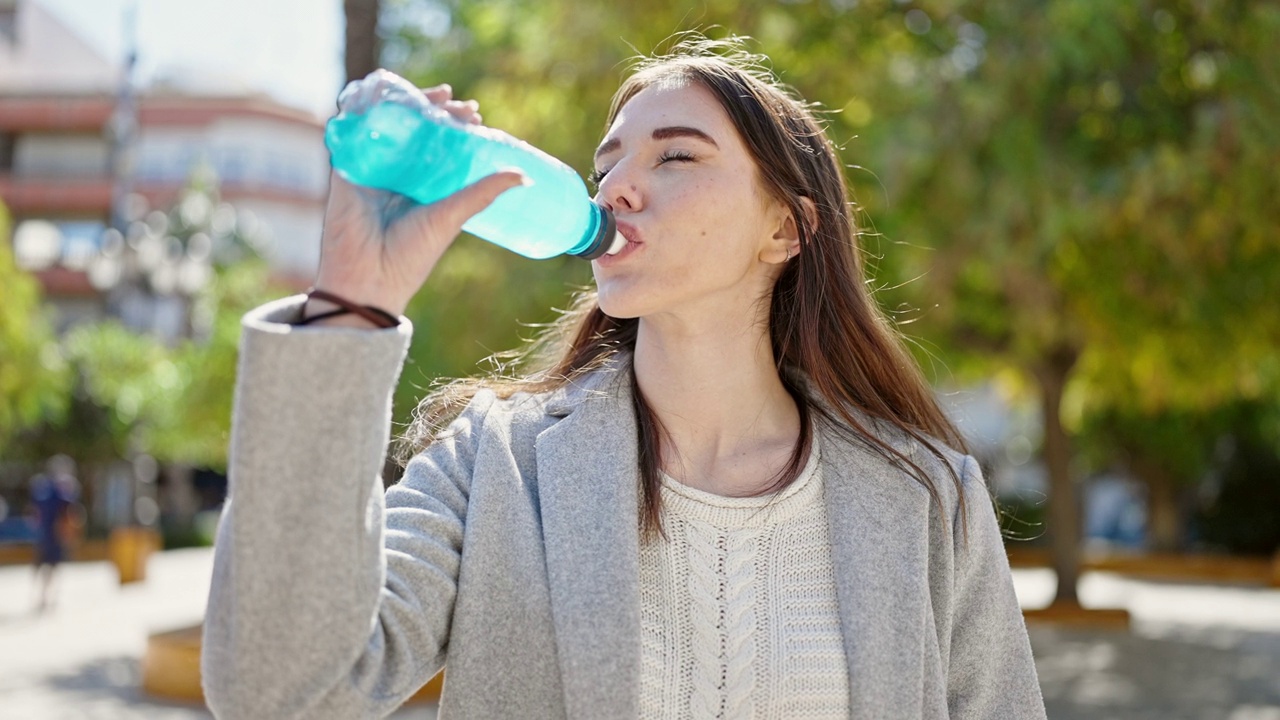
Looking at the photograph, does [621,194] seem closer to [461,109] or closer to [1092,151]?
[461,109]

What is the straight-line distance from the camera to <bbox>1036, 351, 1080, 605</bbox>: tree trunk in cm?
1605

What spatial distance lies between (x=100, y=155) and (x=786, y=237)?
52732 mm

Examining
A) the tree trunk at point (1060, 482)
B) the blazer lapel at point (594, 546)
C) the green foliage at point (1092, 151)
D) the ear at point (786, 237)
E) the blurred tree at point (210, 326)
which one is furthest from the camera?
the blurred tree at point (210, 326)

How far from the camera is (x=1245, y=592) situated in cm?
2216

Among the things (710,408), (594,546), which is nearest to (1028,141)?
(710,408)

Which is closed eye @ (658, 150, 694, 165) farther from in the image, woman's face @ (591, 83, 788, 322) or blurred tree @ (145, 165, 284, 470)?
blurred tree @ (145, 165, 284, 470)

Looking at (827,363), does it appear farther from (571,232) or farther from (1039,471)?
(1039,471)

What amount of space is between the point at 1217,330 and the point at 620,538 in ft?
39.2

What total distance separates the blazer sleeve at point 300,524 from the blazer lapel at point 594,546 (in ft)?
1.35

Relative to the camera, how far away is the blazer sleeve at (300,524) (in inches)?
71.2

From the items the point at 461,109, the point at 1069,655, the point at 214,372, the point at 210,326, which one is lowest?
the point at 210,326

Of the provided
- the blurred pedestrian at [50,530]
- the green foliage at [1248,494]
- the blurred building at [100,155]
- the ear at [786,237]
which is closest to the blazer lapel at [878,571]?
the ear at [786,237]

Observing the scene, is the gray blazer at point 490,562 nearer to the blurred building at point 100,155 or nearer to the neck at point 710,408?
the neck at point 710,408

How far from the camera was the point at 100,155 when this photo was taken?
Result: 5125cm
